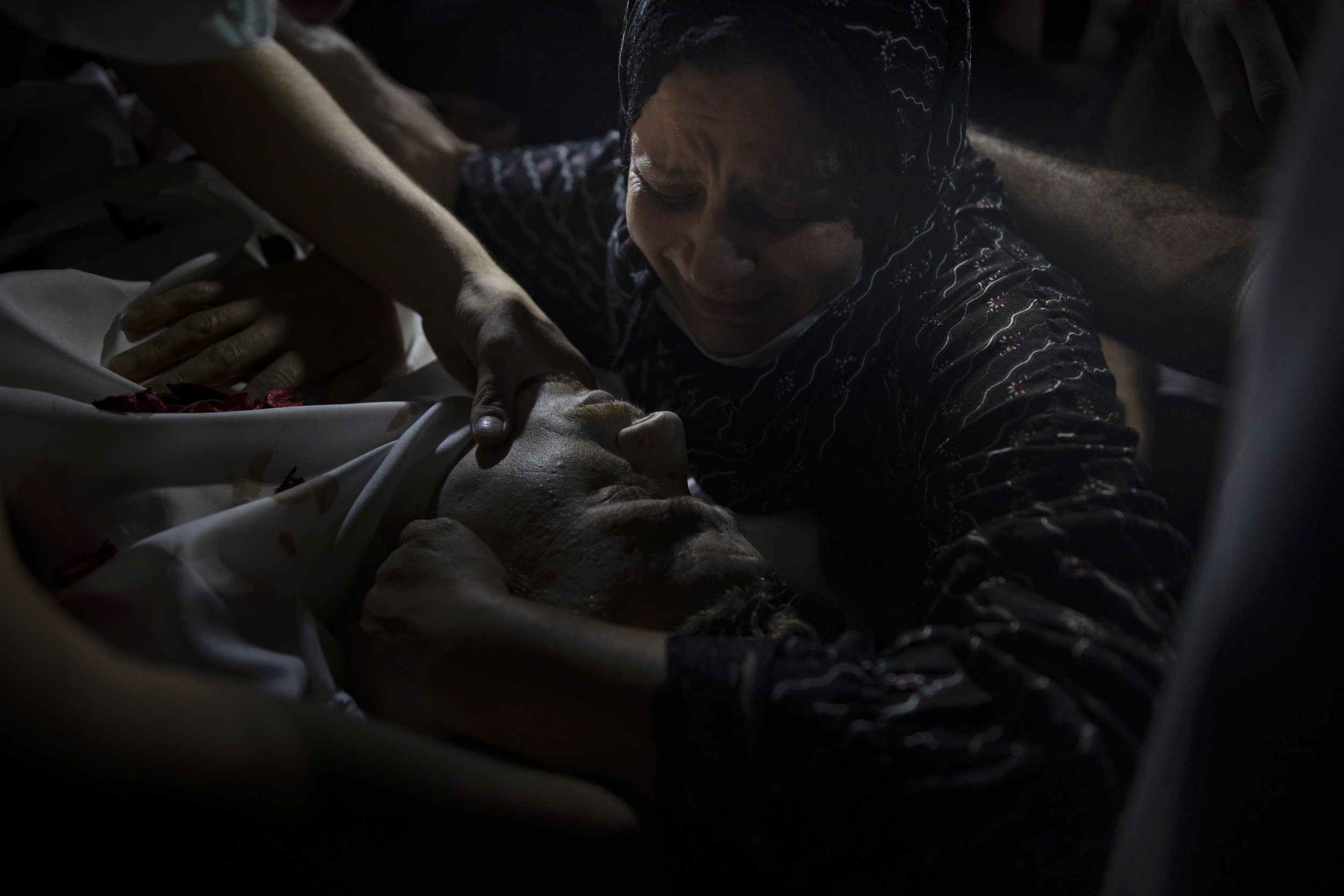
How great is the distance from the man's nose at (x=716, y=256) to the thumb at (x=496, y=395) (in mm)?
205

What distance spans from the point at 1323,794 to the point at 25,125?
1472 millimetres

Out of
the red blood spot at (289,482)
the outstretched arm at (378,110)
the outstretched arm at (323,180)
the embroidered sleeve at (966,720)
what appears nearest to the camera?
the embroidered sleeve at (966,720)

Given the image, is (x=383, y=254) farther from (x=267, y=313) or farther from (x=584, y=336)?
(x=584, y=336)

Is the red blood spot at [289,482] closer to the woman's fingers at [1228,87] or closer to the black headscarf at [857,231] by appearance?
→ the black headscarf at [857,231]

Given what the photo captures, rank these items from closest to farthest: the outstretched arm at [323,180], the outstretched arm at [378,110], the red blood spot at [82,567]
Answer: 1. the red blood spot at [82,567]
2. the outstretched arm at [323,180]
3. the outstretched arm at [378,110]

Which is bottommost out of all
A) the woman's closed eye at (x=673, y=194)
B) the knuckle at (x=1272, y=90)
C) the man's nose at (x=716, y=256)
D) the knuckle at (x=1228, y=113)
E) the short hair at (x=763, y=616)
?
the short hair at (x=763, y=616)

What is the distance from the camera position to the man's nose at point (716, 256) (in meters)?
0.71

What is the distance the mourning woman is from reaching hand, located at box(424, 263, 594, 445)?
0.15 metres

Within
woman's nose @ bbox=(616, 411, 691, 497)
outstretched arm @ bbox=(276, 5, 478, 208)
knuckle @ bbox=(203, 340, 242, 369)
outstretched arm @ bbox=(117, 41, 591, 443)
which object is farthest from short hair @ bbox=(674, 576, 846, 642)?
outstretched arm @ bbox=(276, 5, 478, 208)

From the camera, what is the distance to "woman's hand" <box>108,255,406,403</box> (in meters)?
0.84

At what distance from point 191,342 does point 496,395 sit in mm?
349

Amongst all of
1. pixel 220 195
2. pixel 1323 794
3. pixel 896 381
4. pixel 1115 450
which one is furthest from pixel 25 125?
pixel 1323 794

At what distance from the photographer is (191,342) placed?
0.86 metres

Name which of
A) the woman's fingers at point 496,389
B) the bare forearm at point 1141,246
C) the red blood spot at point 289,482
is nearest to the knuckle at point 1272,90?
the bare forearm at point 1141,246
